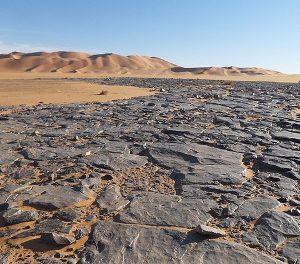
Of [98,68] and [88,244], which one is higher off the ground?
[88,244]

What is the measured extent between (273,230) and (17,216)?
2.45 m

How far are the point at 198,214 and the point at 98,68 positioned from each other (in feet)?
321

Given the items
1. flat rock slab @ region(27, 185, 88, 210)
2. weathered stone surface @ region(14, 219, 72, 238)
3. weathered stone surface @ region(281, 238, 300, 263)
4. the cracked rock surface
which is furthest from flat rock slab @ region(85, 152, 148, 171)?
weathered stone surface @ region(281, 238, 300, 263)

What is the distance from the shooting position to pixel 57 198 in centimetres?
457

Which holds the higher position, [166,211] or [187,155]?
[166,211]

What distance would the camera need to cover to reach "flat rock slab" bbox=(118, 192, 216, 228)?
400 centimetres

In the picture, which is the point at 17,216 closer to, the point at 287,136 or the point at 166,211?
the point at 166,211

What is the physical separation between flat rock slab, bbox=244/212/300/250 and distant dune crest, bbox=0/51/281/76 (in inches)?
3360

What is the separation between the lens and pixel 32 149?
676 centimetres

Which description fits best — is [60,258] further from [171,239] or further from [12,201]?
[12,201]

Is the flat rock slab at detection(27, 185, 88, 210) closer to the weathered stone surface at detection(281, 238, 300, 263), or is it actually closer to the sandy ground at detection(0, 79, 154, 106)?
the weathered stone surface at detection(281, 238, 300, 263)

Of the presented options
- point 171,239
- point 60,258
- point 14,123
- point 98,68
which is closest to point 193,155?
point 171,239

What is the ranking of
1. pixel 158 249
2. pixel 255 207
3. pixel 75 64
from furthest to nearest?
pixel 75 64, pixel 255 207, pixel 158 249

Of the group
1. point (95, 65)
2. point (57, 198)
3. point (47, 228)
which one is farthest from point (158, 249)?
point (95, 65)
